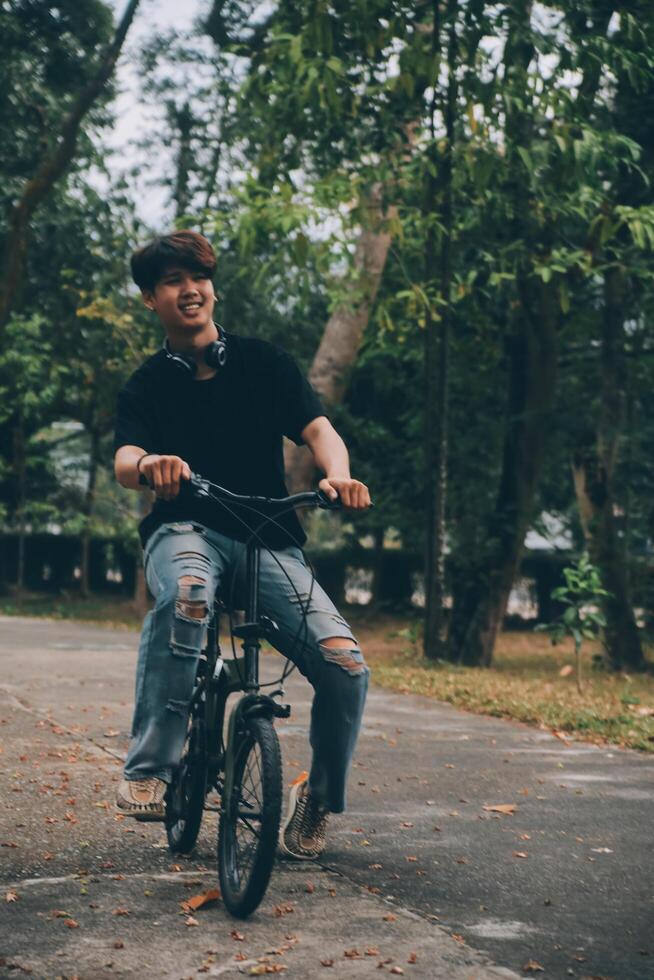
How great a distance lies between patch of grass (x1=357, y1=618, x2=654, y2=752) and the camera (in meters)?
8.84

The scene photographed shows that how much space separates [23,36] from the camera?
23.1 meters

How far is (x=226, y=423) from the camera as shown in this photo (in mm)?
4621

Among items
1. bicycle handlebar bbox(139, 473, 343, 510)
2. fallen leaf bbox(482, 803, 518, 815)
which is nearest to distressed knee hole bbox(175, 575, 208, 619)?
bicycle handlebar bbox(139, 473, 343, 510)

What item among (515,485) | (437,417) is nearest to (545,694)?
(437,417)

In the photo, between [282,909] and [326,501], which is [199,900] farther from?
[326,501]

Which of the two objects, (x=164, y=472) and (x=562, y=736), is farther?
(x=562, y=736)

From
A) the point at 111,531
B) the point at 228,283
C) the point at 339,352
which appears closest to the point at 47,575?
the point at 111,531

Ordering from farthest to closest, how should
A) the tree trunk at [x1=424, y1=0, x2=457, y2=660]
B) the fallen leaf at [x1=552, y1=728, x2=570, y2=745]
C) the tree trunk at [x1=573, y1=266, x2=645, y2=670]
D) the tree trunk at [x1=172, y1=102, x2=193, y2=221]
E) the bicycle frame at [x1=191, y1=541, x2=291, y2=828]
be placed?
the tree trunk at [x1=172, y1=102, x2=193, y2=221]
the tree trunk at [x1=573, y1=266, x2=645, y2=670]
the tree trunk at [x1=424, y1=0, x2=457, y2=660]
the fallen leaf at [x1=552, y1=728, x2=570, y2=745]
the bicycle frame at [x1=191, y1=541, x2=291, y2=828]

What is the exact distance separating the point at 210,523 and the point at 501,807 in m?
2.18

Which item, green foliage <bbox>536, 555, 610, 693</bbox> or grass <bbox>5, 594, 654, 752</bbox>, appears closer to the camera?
grass <bbox>5, 594, 654, 752</bbox>

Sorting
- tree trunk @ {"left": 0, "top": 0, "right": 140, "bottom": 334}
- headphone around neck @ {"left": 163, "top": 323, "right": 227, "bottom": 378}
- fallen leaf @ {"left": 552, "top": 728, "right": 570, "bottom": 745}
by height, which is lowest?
fallen leaf @ {"left": 552, "top": 728, "right": 570, "bottom": 745}

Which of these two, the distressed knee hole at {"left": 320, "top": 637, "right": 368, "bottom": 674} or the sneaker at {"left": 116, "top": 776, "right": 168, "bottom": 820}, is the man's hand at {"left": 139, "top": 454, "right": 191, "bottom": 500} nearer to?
the distressed knee hole at {"left": 320, "top": 637, "right": 368, "bottom": 674}

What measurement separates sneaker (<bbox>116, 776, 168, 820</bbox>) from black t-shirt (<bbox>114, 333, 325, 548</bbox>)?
31.8 inches

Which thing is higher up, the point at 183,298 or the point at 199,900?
the point at 183,298
